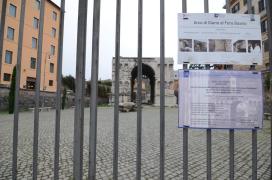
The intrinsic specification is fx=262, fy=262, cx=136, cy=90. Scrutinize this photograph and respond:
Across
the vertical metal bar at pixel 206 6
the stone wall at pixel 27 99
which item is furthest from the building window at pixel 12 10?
the vertical metal bar at pixel 206 6

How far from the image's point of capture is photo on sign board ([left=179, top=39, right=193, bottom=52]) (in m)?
2.46

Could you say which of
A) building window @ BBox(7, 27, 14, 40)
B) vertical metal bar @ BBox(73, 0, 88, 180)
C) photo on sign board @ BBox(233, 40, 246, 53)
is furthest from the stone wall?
photo on sign board @ BBox(233, 40, 246, 53)

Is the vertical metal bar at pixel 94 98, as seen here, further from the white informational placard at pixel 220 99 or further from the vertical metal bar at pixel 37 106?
the white informational placard at pixel 220 99

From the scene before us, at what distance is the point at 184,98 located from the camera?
2.47m

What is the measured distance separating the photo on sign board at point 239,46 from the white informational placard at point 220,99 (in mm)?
208

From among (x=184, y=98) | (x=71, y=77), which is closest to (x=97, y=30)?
(x=184, y=98)

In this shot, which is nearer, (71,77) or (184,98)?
(184,98)

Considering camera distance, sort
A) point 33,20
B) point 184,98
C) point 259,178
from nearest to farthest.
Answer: point 184,98, point 259,178, point 33,20

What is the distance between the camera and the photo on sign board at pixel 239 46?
8.09 feet

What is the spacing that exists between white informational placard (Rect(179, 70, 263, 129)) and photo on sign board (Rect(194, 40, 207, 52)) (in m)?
0.21

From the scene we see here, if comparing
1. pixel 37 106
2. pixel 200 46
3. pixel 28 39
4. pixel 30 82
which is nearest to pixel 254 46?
pixel 200 46

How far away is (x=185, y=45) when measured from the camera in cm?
247

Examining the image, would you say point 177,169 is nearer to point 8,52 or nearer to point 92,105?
point 92,105

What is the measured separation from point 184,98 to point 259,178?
304 cm
